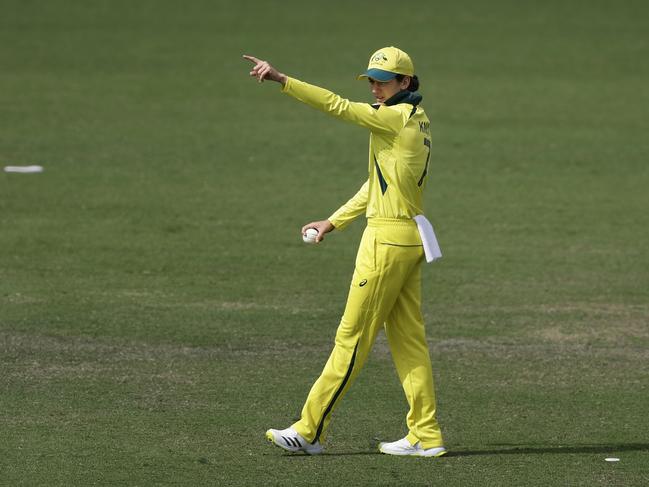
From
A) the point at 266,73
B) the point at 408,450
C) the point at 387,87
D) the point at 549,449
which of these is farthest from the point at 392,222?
the point at 549,449

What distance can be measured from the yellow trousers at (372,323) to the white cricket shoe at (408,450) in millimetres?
36

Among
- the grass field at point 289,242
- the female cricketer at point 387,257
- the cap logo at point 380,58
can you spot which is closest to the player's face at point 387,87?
the female cricketer at point 387,257

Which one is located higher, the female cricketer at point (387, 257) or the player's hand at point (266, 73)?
the player's hand at point (266, 73)

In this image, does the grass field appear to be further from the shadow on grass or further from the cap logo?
the cap logo

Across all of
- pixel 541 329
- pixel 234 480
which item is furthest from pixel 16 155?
pixel 234 480

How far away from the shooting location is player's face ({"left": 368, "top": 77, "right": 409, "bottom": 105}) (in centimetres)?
855

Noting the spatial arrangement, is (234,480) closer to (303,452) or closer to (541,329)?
(303,452)

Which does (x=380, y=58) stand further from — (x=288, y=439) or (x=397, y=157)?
(x=288, y=439)

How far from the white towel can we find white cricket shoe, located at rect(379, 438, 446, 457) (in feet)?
A: 4.11

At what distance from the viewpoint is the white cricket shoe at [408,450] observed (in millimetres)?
8641

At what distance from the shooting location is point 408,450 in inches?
341

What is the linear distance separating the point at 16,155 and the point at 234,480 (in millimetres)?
12549

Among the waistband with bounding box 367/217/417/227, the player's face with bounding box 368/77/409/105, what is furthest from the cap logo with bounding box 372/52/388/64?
the waistband with bounding box 367/217/417/227

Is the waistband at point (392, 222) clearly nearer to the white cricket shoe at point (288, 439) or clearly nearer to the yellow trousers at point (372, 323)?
the yellow trousers at point (372, 323)
